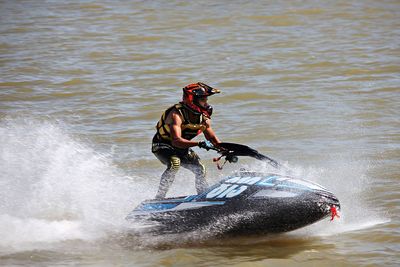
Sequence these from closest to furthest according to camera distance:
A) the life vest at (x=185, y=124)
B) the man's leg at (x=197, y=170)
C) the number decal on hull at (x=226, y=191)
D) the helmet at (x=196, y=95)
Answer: the number decal on hull at (x=226, y=191) < the helmet at (x=196, y=95) < the life vest at (x=185, y=124) < the man's leg at (x=197, y=170)

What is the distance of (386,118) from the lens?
14172 mm

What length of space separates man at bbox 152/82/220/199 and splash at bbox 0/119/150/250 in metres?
0.90

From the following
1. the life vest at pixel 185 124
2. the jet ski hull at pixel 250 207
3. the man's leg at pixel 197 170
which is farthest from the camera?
the man's leg at pixel 197 170

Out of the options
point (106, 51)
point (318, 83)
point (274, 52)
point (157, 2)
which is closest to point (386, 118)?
point (318, 83)

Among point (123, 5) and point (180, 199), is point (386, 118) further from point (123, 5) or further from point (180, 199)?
point (123, 5)

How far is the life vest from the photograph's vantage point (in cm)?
853

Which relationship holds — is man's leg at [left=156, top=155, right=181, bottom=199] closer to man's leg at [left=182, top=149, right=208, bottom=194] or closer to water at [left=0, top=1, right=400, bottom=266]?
man's leg at [left=182, top=149, right=208, bottom=194]

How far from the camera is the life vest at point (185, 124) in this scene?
8531 millimetres

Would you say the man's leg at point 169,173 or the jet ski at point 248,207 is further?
the man's leg at point 169,173

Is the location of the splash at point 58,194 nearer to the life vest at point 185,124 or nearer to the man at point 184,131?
the man at point 184,131

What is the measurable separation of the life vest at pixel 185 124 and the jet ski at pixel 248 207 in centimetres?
43

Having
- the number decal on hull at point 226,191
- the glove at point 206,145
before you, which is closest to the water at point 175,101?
the number decal on hull at point 226,191

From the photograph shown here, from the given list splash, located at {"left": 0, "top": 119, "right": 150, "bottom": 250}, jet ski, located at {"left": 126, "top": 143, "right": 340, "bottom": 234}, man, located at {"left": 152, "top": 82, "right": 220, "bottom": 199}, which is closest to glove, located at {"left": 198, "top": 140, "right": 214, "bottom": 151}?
man, located at {"left": 152, "top": 82, "right": 220, "bottom": 199}

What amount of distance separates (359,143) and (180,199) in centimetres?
531
